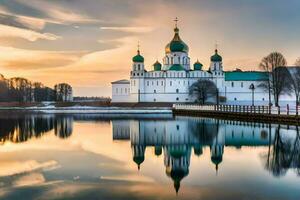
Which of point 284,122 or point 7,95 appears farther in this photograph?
point 7,95

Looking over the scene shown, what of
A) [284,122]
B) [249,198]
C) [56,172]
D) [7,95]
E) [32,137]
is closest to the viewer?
[249,198]

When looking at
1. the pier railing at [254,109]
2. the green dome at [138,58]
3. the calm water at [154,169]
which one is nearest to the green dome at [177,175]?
the calm water at [154,169]

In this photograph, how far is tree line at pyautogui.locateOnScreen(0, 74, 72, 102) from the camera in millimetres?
111625

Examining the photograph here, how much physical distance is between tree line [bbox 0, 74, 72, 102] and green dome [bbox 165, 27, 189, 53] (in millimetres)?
40383

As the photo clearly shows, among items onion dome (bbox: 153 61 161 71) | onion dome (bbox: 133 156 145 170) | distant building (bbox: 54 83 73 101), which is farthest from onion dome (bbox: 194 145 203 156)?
distant building (bbox: 54 83 73 101)

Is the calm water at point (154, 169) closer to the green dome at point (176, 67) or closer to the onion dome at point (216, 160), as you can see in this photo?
the onion dome at point (216, 160)

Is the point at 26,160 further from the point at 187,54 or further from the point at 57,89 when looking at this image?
the point at 57,89

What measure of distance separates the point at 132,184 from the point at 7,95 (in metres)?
109

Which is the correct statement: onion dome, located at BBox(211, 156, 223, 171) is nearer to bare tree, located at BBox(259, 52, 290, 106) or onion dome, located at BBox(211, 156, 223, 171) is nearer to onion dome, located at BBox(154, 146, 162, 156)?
onion dome, located at BBox(154, 146, 162, 156)

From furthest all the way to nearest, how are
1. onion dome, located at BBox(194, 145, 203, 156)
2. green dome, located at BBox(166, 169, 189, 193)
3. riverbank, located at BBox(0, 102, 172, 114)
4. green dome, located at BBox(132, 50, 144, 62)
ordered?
green dome, located at BBox(132, 50, 144, 62) < riverbank, located at BBox(0, 102, 172, 114) < onion dome, located at BBox(194, 145, 203, 156) < green dome, located at BBox(166, 169, 189, 193)

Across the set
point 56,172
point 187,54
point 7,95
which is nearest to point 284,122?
point 56,172

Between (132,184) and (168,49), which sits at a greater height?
(168,49)

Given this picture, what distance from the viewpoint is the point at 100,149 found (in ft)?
62.5

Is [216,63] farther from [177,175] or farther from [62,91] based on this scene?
[177,175]
